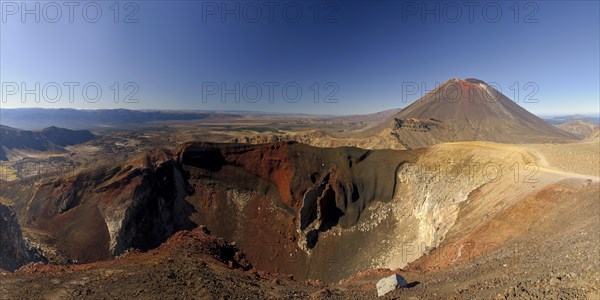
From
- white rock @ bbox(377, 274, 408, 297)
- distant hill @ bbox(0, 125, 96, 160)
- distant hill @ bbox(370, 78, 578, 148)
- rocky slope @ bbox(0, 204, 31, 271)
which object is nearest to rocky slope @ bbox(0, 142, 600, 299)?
white rock @ bbox(377, 274, 408, 297)

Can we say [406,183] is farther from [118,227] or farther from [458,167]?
[118,227]

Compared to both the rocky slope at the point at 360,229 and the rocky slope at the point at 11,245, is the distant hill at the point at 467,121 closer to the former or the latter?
the rocky slope at the point at 360,229

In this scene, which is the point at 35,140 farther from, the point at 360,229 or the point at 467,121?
the point at 467,121

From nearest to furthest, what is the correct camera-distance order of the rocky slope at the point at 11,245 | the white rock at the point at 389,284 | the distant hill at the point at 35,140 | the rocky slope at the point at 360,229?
the rocky slope at the point at 360,229 → the white rock at the point at 389,284 → the rocky slope at the point at 11,245 → the distant hill at the point at 35,140

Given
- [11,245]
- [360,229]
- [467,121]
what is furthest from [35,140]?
[467,121]

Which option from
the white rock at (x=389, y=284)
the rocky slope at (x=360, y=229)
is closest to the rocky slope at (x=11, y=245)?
the rocky slope at (x=360, y=229)

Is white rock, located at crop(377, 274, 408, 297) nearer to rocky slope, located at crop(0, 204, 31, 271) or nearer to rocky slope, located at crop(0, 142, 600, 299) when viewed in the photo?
rocky slope, located at crop(0, 142, 600, 299)
